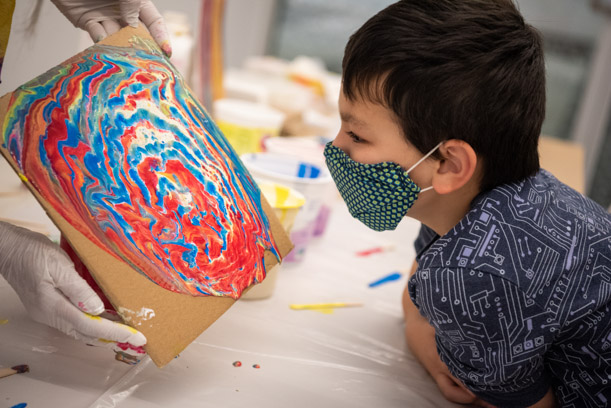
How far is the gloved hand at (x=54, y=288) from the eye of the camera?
826 millimetres

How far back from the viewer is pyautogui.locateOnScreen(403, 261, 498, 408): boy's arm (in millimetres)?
1071

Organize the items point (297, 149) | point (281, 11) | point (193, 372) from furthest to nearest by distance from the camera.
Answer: point (281, 11) < point (297, 149) < point (193, 372)

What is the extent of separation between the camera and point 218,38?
102 inches

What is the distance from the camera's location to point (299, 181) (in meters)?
1.44

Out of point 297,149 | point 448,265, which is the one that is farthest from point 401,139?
point 297,149

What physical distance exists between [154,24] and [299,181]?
0.52 metres

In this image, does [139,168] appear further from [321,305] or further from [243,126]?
[243,126]

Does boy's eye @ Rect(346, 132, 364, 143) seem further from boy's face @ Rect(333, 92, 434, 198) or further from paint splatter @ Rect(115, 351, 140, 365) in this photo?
paint splatter @ Rect(115, 351, 140, 365)

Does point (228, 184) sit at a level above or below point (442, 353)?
above

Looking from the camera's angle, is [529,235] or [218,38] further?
[218,38]

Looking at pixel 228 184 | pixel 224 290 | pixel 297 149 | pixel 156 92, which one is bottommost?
pixel 297 149

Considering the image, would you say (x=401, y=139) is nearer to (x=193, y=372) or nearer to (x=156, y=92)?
(x=156, y=92)

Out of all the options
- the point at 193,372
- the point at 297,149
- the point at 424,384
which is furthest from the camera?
the point at 297,149

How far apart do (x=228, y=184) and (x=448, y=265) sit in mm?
→ 410
